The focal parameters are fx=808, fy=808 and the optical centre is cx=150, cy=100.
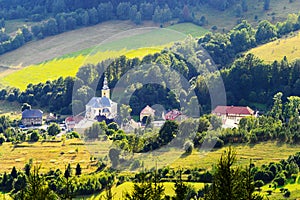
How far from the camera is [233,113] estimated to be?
81.8 metres

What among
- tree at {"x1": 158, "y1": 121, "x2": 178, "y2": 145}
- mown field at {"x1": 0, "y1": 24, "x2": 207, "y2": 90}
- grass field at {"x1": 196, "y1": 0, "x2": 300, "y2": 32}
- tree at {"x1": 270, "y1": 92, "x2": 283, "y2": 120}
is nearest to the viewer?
tree at {"x1": 158, "y1": 121, "x2": 178, "y2": 145}

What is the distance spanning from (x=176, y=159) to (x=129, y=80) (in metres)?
29.1

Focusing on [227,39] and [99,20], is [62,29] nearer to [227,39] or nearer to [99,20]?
[99,20]

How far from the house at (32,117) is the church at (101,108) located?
6552 millimetres

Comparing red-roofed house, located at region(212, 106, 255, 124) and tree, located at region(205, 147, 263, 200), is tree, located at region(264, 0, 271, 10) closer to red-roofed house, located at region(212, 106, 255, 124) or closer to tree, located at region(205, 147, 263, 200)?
red-roofed house, located at region(212, 106, 255, 124)

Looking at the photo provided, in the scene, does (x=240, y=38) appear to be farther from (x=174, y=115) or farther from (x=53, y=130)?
(x=53, y=130)

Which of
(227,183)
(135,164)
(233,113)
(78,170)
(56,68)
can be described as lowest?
(78,170)

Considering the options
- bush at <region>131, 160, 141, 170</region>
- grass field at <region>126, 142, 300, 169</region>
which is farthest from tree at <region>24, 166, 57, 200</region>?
bush at <region>131, 160, 141, 170</region>

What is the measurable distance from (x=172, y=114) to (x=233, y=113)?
658 centimetres

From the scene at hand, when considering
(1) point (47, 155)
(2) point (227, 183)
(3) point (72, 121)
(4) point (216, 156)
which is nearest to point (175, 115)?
(3) point (72, 121)

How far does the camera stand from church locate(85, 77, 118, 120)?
85500 mm

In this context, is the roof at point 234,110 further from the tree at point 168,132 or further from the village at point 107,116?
the tree at point 168,132

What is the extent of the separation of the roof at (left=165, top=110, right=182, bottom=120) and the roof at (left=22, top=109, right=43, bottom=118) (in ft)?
53.1

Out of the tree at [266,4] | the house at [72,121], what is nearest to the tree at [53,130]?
the house at [72,121]
